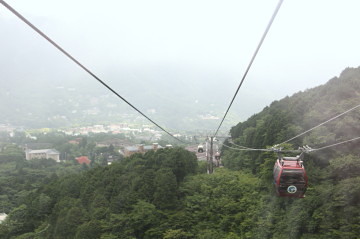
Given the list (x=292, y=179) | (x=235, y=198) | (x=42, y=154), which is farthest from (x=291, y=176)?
(x=42, y=154)

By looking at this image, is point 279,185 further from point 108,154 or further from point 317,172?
point 108,154

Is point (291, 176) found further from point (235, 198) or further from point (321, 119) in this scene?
point (321, 119)

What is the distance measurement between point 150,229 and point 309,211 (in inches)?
319

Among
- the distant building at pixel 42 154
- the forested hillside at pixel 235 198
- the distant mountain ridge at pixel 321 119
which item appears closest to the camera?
the forested hillside at pixel 235 198

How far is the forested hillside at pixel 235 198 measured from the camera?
1149cm

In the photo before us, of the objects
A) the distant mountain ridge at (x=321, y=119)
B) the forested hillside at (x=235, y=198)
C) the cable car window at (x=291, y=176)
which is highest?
the distant mountain ridge at (x=321, y=119)

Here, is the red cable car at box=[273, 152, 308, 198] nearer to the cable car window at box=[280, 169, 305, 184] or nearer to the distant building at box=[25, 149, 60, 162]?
the cable car window at box=[280, 169, 305, 184]

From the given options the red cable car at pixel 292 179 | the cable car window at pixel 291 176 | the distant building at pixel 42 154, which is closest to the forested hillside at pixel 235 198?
the red cable car at pixel 292 179

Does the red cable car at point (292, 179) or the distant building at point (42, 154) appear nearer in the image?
the red cable car at point (292, 179)

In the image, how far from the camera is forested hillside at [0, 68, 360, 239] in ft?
37.7

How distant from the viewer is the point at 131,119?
159m

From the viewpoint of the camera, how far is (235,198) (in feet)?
Answer: 52.3

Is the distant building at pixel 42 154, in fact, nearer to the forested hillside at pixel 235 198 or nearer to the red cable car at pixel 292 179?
the forested hillside at pixel 235 198

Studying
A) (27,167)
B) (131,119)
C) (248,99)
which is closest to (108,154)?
(27,167)
